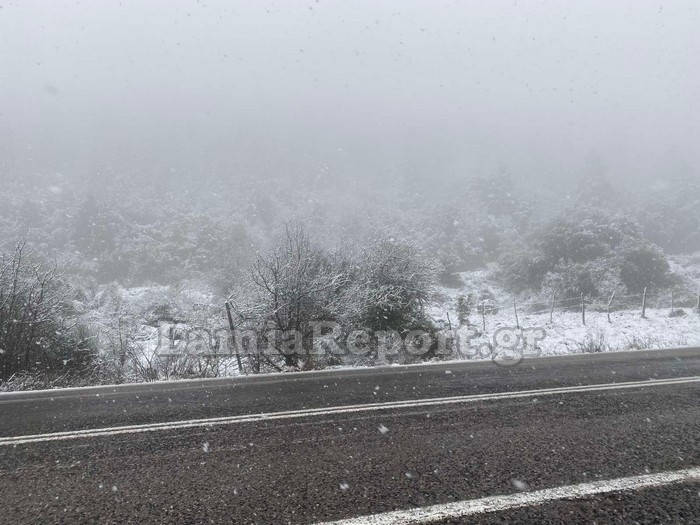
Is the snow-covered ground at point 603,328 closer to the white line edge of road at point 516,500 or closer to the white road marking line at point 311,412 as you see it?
the white road marking line at point 311,412

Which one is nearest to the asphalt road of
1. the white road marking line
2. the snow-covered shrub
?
the white road marking line

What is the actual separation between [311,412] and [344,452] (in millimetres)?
1433

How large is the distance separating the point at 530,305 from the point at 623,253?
9.09m

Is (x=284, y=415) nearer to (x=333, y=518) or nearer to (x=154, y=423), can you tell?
(x=154, y=423)

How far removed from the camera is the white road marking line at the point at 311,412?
4594 mm

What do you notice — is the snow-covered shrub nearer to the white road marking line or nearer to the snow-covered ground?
the white road marking line

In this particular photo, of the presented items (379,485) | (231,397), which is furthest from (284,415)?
(379,485)

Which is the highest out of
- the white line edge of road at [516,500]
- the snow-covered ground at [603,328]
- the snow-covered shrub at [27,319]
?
the snow-covered shrub at [27,319]

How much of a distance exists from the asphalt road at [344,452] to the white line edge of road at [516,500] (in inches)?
2.4

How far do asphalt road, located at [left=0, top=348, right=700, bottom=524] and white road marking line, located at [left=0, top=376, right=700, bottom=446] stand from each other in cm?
4

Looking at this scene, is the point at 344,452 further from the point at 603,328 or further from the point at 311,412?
the point at 603,328

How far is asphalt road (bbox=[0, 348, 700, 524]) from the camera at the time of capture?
297cm

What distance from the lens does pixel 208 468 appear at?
3631mm

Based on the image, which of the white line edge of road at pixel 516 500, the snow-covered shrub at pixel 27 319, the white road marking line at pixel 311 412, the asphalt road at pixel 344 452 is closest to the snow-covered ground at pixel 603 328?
the white road marking line at pixel 311 412
